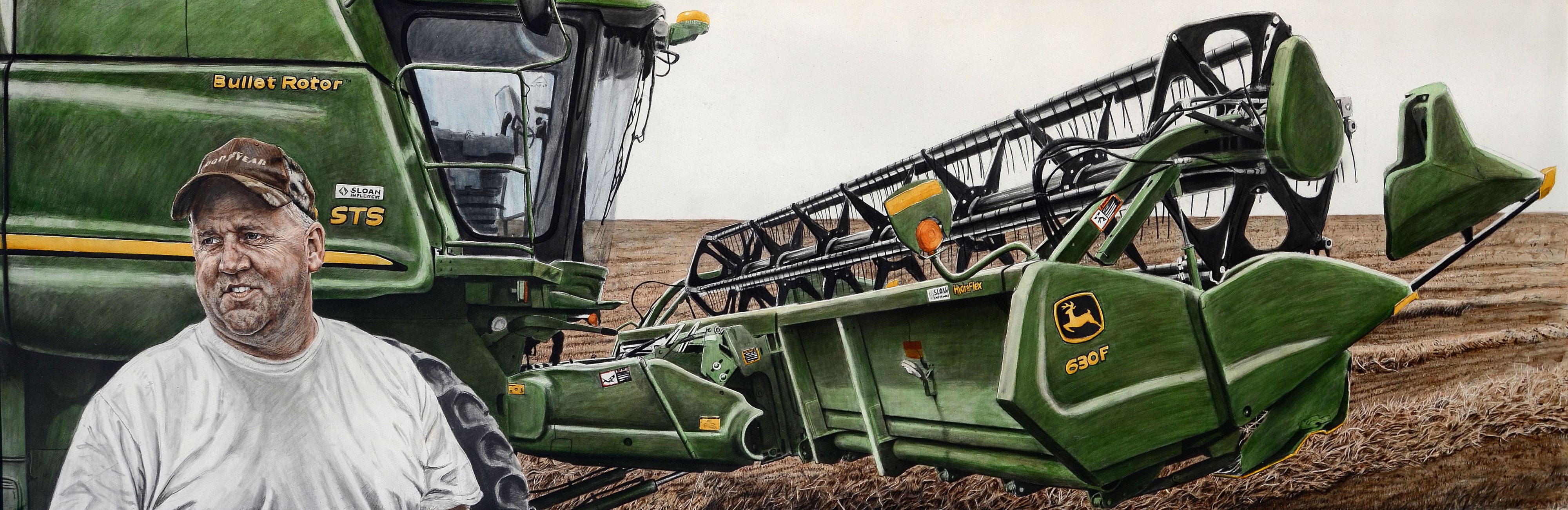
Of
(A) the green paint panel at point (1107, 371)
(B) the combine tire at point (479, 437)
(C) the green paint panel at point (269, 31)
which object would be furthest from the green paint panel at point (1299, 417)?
(C) the green paint panel at point (269, 31)

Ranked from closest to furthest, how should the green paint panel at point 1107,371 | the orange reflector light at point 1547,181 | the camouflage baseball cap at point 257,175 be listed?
the green paint panel at point 1107,371, the orange reflector light at point 1547,181, the camouflage baseball cap at point 257,175

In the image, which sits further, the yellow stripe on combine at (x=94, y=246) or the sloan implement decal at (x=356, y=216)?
the sloan implement decal at (x=356, y=216)

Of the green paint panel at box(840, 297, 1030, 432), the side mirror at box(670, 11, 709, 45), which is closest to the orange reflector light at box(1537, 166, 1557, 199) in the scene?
the green paint panel at box(840, 297, 1030, 432)

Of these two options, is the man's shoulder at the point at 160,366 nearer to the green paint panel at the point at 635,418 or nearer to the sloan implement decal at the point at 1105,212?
the green paint panel at the point at 635,418

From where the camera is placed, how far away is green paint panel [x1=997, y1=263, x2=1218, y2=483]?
1839mm

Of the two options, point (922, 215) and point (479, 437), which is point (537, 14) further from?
point (922, 215)

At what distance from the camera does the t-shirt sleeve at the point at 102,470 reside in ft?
7.61

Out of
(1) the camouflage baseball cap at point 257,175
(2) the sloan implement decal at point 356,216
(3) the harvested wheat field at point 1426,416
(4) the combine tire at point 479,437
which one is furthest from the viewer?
(3) the harvested wheat field at point 1426,416

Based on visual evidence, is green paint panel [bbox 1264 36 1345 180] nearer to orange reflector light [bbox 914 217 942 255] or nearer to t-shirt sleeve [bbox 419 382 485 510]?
orange reflector light [bbox 914 217 942 255]

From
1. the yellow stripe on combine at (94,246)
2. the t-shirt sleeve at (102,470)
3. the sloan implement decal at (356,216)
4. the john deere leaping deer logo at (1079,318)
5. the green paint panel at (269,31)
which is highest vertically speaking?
the green paint panel at (269,31)

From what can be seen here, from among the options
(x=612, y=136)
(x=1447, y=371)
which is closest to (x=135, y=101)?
(x=612, y=136)

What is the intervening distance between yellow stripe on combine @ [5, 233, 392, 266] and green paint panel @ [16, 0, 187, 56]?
499mm

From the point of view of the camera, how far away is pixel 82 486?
2330mm

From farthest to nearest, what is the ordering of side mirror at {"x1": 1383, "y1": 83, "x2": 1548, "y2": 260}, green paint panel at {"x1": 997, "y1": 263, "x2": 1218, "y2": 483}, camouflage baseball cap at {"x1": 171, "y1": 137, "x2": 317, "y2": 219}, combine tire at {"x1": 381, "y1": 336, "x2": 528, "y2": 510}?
combine tire at {"x1": 381, "y1": 336, "x2": 528, "y2": 510}, camouflage baseball cap at {"x1": 171, "y1": 137, "x2": 317, "y2": 219}, side mirror at {"x1": 1383, "y1": 83, "x2": 1548, "y2": 260}, green paint panel at {"x1": 997, "y1": 263, "x2": 1218, "y2": 483}
